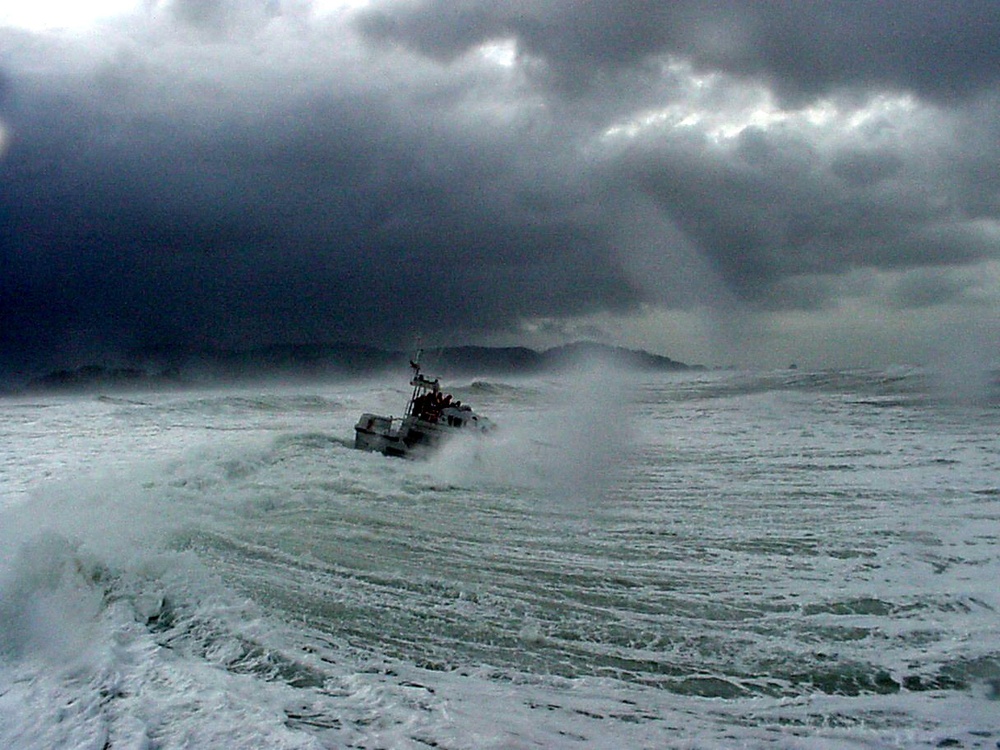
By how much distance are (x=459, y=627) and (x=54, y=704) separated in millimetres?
3325

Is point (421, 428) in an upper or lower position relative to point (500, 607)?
upper

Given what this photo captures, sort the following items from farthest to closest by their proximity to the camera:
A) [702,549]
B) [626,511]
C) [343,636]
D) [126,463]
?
[126,463]
[626,511]
[702,549]
[343,636]

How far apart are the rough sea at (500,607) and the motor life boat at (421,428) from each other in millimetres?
3961

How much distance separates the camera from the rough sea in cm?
512

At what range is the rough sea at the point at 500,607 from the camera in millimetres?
5121

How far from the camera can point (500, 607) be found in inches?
300

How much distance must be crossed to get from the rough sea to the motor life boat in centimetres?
396

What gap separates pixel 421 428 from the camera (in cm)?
2198

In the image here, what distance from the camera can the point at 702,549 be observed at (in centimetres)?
1022

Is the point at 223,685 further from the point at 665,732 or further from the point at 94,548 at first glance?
the point at 94,548

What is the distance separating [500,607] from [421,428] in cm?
1457

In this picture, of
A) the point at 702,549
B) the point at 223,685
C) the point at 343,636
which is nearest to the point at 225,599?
the point at 343,636

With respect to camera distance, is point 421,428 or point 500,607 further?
point 421,428

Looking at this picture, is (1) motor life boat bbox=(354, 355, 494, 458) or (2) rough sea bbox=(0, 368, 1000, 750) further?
(1) motor life boat bbox=(354, 355, 494, 458)
